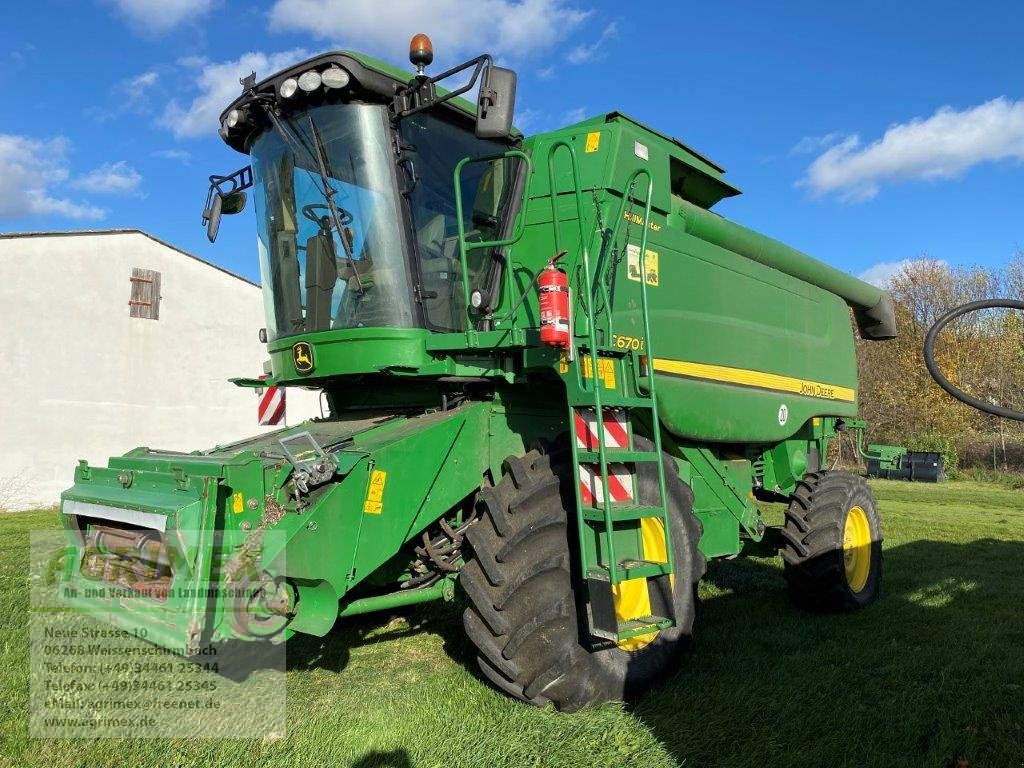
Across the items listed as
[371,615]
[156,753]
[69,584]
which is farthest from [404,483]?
[371,615]

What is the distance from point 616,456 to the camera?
3736 millimetres

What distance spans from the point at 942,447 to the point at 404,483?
24336 millimetres

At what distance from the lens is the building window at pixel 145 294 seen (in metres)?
15.3

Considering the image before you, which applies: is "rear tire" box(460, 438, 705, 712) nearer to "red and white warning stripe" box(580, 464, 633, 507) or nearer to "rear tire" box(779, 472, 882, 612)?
"red and white warning stripe" box(580, 464, 633, 507)

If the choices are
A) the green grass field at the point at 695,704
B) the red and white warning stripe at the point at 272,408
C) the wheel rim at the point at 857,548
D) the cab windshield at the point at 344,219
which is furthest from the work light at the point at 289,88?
the wheel rim at the point at 857,548

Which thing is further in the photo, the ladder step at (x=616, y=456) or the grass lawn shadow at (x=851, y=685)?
the ladder step at (x=616, y=456)

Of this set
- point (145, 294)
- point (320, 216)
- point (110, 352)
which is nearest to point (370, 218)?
point (320, 216)

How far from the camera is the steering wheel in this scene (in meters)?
4.18

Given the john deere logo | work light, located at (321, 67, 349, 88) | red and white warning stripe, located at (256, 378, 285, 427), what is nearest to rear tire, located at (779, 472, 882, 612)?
the john deere logo

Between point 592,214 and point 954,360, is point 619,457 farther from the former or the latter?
point 954,360

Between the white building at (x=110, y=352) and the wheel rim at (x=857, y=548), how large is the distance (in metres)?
13.1

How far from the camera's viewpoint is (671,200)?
5.28 m

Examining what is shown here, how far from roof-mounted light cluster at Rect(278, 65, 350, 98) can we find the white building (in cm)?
1237

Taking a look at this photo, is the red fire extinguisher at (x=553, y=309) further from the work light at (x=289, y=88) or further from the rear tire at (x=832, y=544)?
the rear tire at (x=832, y=544)
